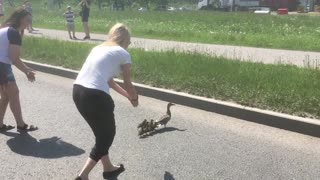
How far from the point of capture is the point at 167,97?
9.21 m

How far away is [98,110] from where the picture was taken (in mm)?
4695

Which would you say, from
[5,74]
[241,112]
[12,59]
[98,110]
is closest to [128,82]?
[98,110]

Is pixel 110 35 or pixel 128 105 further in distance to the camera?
pixel 128 105

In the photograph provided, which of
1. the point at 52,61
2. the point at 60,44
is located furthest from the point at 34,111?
the point at 60,44

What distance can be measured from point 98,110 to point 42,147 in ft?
6.98

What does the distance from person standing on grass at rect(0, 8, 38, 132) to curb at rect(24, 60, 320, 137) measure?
8.93 ft

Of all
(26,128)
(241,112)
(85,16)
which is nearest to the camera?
(26,128)

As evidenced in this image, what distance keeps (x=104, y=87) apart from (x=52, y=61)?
9.25 metres

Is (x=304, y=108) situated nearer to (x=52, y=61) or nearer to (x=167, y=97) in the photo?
(x=167, y=97)

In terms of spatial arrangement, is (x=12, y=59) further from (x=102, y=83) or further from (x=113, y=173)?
(x=102, y=83)

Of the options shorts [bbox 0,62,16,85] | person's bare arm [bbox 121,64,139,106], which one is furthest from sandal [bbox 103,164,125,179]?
shorts [bbox 0,62,16,85]

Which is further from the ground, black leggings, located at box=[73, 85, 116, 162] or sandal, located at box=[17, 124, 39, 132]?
black leggings, located at box=[73, 85, 116, 162]

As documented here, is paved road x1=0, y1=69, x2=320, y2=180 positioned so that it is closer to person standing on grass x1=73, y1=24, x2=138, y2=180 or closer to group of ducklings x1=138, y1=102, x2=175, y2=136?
group of ducklings x1=138, y1=102, x2=175, y2=136

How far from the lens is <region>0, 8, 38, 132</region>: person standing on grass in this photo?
6695mm
